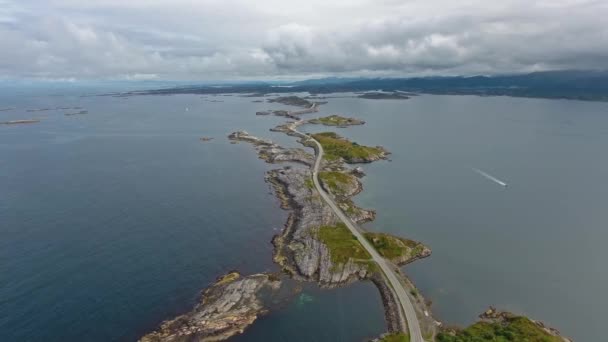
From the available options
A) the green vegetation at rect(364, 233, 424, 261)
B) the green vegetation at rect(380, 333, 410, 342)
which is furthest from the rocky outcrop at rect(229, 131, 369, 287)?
the green vegetation at rect(380, 333, 410, 342)

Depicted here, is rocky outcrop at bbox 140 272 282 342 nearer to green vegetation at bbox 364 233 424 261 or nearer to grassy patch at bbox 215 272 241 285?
grassy patch at bbox 215 272 241 285

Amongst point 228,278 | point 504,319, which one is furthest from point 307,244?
point 504,319

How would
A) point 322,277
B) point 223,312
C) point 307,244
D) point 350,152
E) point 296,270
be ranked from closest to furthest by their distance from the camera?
point 223,312 < point 322,277 < point 296,270 < point 307,244 < point 350,152

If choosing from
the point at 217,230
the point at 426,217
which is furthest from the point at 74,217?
the point at 426,217

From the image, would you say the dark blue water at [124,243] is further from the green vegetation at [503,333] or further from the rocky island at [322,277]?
the green vegetation at [503,333]

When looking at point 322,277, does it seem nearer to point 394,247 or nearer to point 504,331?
point 394,247

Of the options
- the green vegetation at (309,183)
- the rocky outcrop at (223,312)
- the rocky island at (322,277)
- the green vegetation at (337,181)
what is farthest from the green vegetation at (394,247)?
the green vegetation at (309,183)

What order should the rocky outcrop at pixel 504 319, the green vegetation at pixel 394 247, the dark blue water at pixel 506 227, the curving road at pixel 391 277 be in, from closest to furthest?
the curving road at pixel 391 277
the rocky outcrop at pixel 504 319
the dark blue water at pixel 506 227
the green vegetation at pixel 394 247
